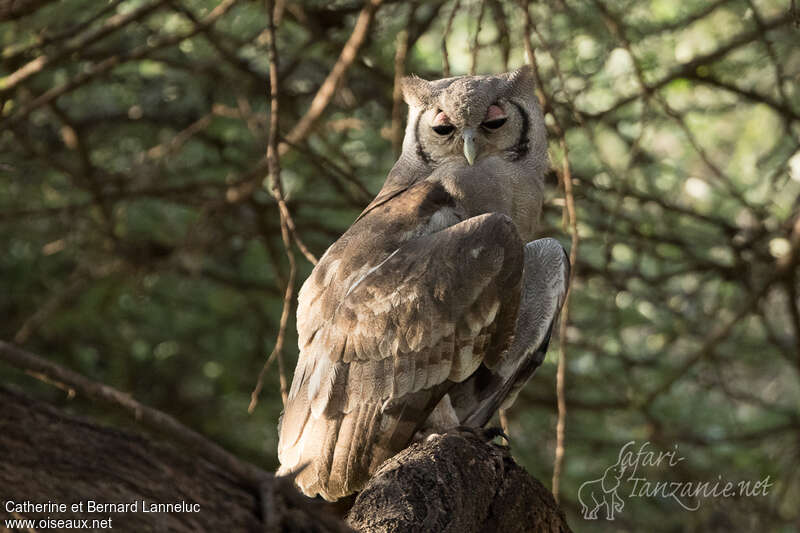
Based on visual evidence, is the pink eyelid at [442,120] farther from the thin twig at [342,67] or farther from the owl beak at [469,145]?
the thin twig at [342,67]

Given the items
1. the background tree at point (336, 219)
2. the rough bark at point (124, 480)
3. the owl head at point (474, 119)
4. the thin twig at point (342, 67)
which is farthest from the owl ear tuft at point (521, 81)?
the rough bark at point (124, 480)

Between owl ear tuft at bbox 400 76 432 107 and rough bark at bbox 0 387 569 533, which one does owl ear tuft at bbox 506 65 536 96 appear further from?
rough bark at bbox 0 387 569 533

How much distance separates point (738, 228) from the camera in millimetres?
5277

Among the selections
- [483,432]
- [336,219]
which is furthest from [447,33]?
[336,219]

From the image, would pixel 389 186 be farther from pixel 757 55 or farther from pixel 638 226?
pixel 757 55

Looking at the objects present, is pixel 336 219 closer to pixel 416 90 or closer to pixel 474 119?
pixel 416 90

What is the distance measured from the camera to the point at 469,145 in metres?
3.50

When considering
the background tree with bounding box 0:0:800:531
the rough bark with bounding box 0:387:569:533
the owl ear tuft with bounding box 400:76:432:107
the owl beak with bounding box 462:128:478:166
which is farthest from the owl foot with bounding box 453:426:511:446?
the background tree with bounding box 0:0:800:531

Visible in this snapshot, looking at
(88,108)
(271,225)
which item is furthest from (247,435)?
(88,108)

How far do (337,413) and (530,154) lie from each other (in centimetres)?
133

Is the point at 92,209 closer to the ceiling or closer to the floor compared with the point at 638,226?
closer to the ceiling

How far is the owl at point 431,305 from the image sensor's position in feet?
10.4

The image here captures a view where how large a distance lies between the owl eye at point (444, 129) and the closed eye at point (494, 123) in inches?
5.1

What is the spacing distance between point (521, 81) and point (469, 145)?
440 mm
